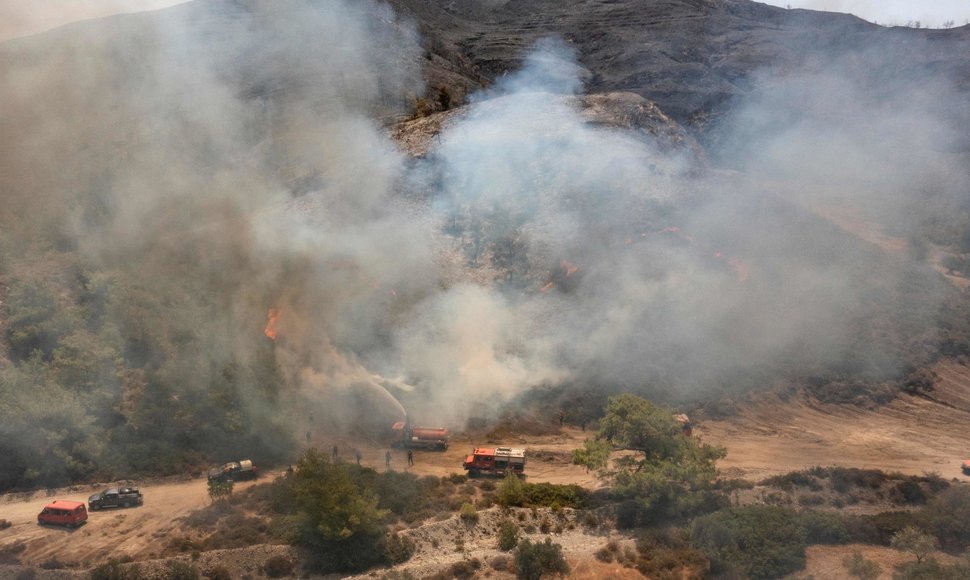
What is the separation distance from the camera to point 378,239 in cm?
3459

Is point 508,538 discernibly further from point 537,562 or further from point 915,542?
point 915,542

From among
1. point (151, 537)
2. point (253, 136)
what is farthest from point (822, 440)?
point (253, 136)

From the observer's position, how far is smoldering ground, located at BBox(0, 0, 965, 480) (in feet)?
94.0

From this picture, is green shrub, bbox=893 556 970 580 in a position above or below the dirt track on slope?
above

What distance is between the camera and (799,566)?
17.5 meters

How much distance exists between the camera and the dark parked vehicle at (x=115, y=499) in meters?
21.6

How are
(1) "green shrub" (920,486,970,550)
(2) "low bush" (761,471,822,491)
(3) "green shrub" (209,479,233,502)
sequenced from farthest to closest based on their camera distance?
(2) "low bush" (761,471,822,491), (3) "green shrub" (209,479,233,502), (1) "green shrub" (920,486,970,550)

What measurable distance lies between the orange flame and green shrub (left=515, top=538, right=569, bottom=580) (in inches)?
608

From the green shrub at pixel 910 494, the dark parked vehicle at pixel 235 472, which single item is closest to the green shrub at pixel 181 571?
the dark parked vehicle at pixel 235 472

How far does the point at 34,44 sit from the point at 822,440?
53.7 meters

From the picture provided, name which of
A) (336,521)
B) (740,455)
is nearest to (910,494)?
(740,455)

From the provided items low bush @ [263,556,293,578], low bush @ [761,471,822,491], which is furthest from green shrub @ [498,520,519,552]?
low bush @ [761,471,822,491]

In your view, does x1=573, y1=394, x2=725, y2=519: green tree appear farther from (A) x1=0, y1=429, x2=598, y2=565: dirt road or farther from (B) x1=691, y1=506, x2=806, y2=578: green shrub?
(A) x1=0, y1=429, x2=598, y2=565: dirt road

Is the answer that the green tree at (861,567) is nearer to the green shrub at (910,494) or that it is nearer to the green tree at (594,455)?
the green shrub at (910,494)
